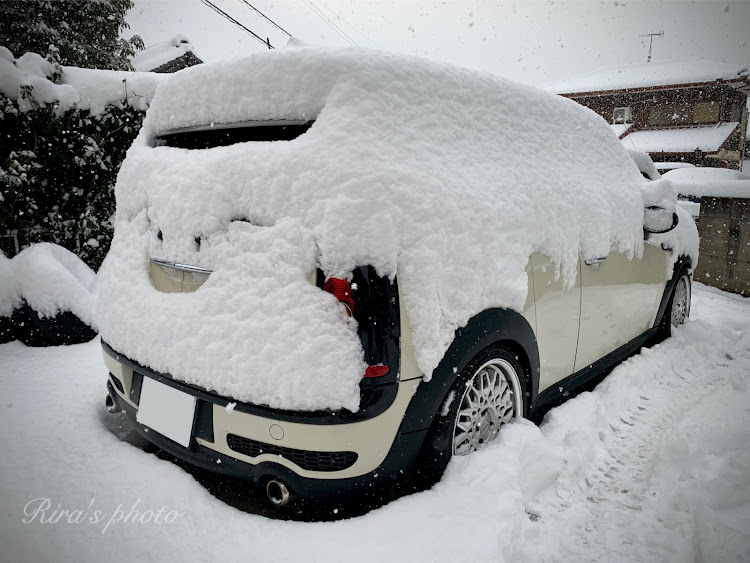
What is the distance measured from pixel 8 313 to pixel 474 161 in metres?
3.74

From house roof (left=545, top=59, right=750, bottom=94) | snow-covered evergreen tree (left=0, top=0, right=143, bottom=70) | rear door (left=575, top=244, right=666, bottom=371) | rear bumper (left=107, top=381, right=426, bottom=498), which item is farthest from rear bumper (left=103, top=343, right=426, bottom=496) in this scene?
house roof (left=545, top=59, right=750, bottom=94)

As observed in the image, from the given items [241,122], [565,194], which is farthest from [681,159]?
[241,122]

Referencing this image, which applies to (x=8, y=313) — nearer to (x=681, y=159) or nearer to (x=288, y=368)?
(x=288, y=368)

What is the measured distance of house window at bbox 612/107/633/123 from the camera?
22.6m

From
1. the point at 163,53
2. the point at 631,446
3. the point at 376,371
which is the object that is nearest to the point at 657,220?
the point at 631,446

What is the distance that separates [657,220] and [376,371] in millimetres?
2649

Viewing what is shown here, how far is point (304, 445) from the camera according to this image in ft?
5.02

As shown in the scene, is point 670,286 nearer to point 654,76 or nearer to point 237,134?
point 237,134

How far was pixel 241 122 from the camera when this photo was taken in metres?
1.75

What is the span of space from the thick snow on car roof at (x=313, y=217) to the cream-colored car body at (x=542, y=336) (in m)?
0.08

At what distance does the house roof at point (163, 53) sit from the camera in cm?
1488

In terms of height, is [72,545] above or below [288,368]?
below

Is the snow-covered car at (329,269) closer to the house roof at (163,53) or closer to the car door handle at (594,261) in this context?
the car door handle at (594,261)

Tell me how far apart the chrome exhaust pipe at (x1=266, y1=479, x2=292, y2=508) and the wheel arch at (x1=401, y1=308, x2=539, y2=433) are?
0.47 m
